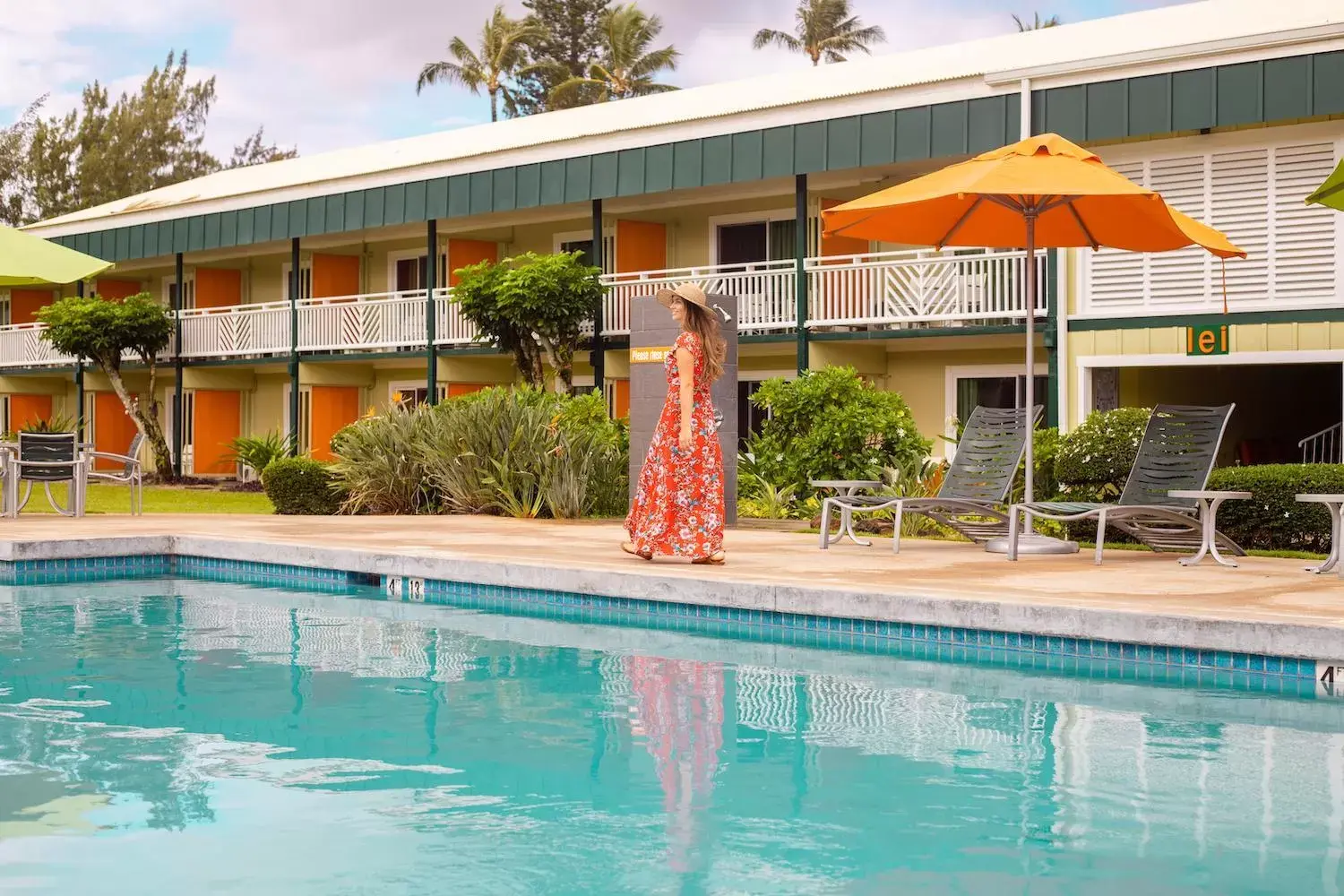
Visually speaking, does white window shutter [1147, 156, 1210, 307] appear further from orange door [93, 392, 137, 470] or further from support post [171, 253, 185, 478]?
orange door [93, 392, 137, 470]

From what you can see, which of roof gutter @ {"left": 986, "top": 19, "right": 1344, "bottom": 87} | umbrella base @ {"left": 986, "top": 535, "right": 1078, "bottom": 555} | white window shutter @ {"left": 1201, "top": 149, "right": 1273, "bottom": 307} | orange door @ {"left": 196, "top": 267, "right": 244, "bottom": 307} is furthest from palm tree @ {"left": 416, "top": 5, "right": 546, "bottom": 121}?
umbrella base @ {"left": 986, "top": 535, "right": 1078, "bottom": 555}

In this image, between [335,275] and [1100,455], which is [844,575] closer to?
[1100,455]

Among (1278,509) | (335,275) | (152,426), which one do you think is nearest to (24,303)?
(152,426)

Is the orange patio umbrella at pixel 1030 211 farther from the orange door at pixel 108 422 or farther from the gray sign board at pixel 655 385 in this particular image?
the orange door at pixel 108 422

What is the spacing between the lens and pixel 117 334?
28031 mm

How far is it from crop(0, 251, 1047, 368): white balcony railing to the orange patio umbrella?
5260mm

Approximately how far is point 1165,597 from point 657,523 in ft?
11.1

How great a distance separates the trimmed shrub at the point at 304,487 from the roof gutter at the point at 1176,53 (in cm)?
871

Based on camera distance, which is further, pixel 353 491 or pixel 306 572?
pixel 353 491

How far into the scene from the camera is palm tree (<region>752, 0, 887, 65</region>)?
5084 centimetres

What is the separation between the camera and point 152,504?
67.7 ft

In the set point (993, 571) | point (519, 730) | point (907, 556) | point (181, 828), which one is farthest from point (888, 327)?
point (181, 828)

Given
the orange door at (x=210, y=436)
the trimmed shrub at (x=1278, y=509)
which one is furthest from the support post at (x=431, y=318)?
the trimmed shrub at (x=1278, y=509)

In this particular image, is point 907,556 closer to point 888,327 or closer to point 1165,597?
point 1165,597
